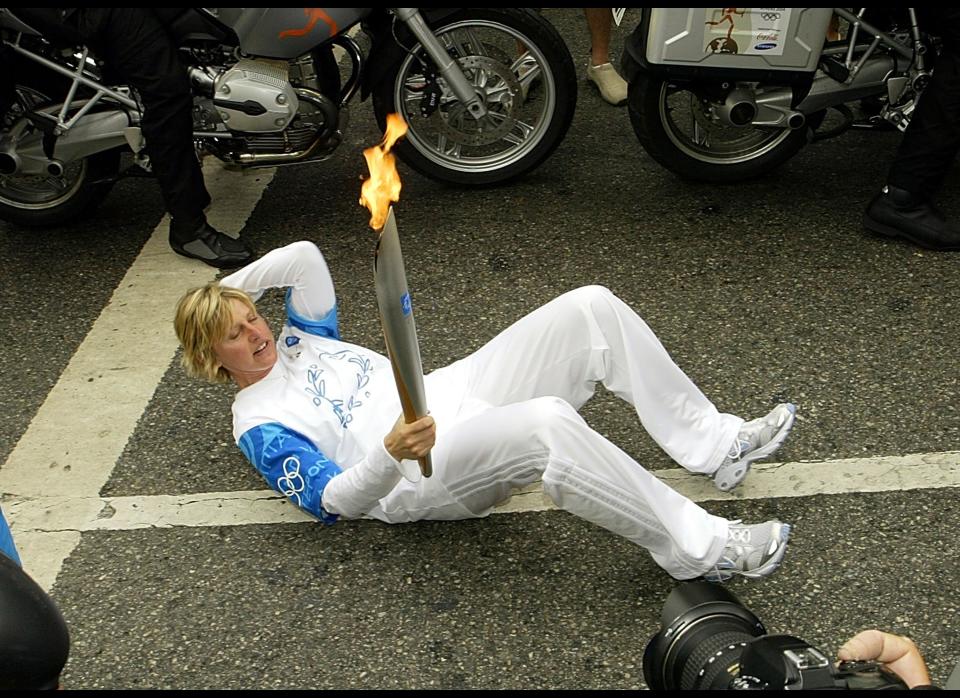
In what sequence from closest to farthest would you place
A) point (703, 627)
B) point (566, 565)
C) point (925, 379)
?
point (703, 627), point (566, 565), point (925, 379)

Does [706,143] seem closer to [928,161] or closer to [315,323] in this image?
[928,161]

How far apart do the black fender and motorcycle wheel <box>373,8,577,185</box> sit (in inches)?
1.2

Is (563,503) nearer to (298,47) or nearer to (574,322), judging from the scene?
(574,322)

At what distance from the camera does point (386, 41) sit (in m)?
4.52

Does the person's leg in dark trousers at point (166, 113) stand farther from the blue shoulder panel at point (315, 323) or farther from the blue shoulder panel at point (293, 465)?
the blue shoulder panel at point (293, 465)

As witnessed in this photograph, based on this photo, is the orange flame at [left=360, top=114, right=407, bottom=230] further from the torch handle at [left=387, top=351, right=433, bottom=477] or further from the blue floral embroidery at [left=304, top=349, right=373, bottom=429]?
the blue floral embroidery at [left=304, top=349, right=373, bottom=429]

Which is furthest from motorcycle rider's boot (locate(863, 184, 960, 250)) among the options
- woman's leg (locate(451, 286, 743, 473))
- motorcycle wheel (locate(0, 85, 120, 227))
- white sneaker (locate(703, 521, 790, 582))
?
motorcycle wheel (locate(0, 85, 120, 227))

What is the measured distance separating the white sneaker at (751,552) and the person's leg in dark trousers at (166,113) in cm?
244

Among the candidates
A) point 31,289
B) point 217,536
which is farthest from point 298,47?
point 217,536

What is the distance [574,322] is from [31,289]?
2.51m

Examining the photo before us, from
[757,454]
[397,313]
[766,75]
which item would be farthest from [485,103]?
[397,313]

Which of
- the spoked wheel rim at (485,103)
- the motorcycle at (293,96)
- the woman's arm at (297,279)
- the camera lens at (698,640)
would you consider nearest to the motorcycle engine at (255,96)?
the motorcycle at (293,96)

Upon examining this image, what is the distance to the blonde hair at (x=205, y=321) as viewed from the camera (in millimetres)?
3000

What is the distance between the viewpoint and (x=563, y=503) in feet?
9.09
